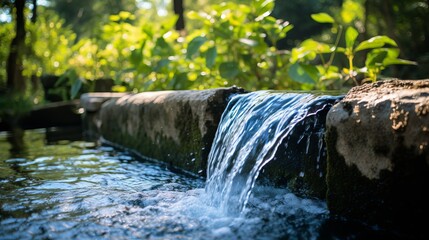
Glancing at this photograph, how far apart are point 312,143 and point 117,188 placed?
120 cm

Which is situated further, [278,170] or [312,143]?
[278,170]

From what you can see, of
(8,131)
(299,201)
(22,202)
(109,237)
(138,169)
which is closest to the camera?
(109,237)

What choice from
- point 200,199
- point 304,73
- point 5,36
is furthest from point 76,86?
point 200,199

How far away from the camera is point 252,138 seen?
7.42 ft

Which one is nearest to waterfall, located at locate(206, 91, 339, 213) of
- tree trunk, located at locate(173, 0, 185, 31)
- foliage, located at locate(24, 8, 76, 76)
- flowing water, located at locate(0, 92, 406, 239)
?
flowing water, located at locate(0, 92, 406, 239)

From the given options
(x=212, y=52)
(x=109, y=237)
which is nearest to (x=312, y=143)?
(x=109, y=237)

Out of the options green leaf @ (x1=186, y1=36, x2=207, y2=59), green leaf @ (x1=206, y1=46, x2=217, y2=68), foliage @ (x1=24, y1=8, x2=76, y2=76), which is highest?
foliage @ (x1=24, y1=8, x2=76, y2=76)

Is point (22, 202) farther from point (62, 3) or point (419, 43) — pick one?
point (62, 3)

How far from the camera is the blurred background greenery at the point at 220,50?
4.09 metres

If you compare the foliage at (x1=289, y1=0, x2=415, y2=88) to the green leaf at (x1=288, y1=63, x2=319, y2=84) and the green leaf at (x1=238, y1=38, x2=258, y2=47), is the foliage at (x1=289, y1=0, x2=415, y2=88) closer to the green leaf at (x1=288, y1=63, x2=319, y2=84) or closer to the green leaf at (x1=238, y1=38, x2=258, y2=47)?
the green leaf at (x1=288, y1=63, x2=319, y2=84)

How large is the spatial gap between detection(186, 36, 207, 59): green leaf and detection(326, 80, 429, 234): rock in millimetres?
2527

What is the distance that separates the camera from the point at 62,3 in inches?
984

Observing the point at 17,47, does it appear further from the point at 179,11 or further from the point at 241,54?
the point at 241,54

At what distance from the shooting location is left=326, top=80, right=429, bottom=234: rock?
1422 mm
